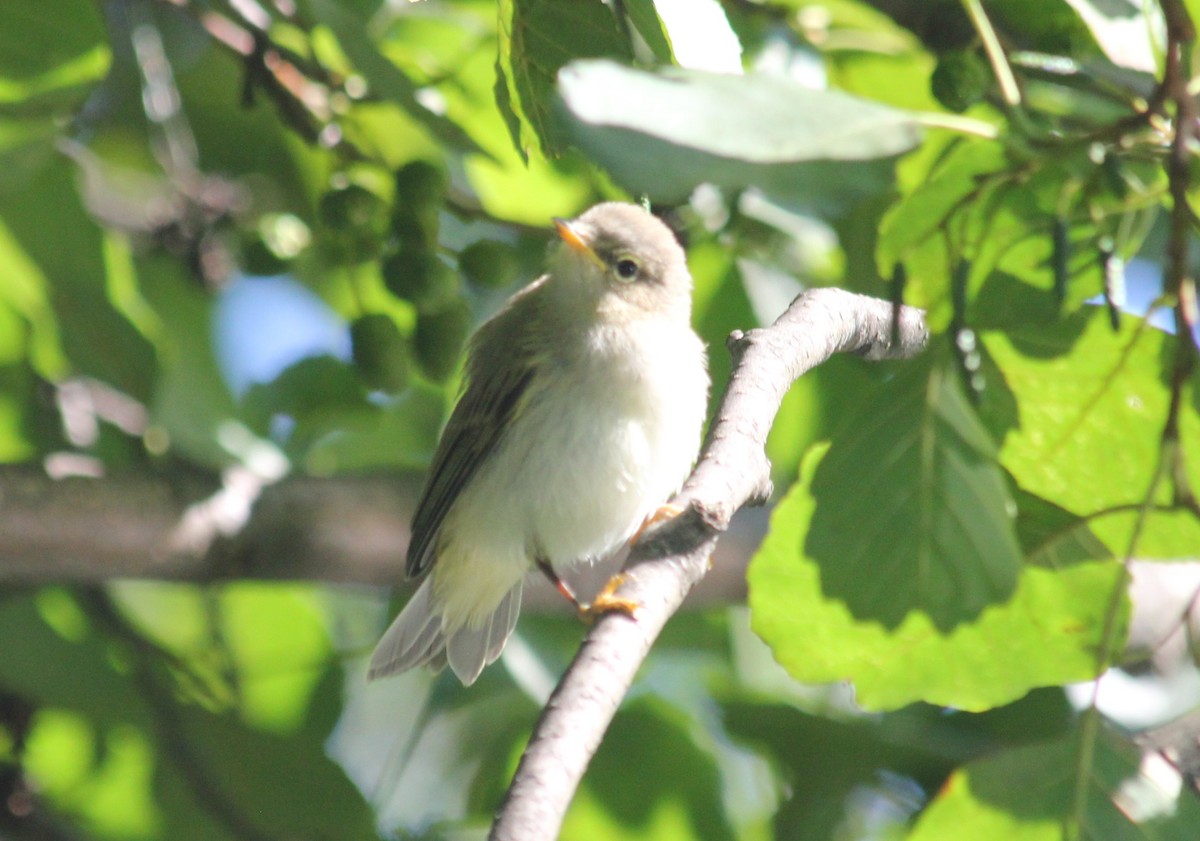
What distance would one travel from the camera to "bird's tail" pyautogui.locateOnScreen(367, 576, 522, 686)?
3227mm

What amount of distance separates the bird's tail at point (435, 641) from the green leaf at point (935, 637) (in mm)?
1487

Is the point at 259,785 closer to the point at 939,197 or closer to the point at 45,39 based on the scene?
the point at 45,39

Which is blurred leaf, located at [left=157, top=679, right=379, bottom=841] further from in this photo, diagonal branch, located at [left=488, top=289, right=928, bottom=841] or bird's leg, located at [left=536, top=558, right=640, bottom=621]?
diagonal branch, located at [left=488, top=289, right=928, bottom=841]

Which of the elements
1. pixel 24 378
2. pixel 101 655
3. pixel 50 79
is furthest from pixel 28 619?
pixel 50 79

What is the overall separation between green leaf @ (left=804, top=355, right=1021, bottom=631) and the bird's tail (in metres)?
1.69

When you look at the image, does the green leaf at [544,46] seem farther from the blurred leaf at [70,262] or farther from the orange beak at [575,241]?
the blurred leaf at [70,262]

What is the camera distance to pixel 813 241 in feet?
11.1

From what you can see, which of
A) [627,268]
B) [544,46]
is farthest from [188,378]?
[544,46]

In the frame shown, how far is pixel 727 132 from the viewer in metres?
1.15

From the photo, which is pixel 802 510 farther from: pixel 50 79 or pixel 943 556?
pixel 50 79

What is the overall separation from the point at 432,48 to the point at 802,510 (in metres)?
2.01

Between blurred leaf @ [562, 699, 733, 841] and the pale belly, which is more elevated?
the pale belly

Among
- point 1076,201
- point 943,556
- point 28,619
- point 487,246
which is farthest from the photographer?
point 28,619

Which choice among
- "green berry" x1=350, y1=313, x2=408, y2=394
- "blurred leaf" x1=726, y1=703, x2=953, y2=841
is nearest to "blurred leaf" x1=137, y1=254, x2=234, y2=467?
"green berry" x1=350, y1=313, x2=408, y2=394
